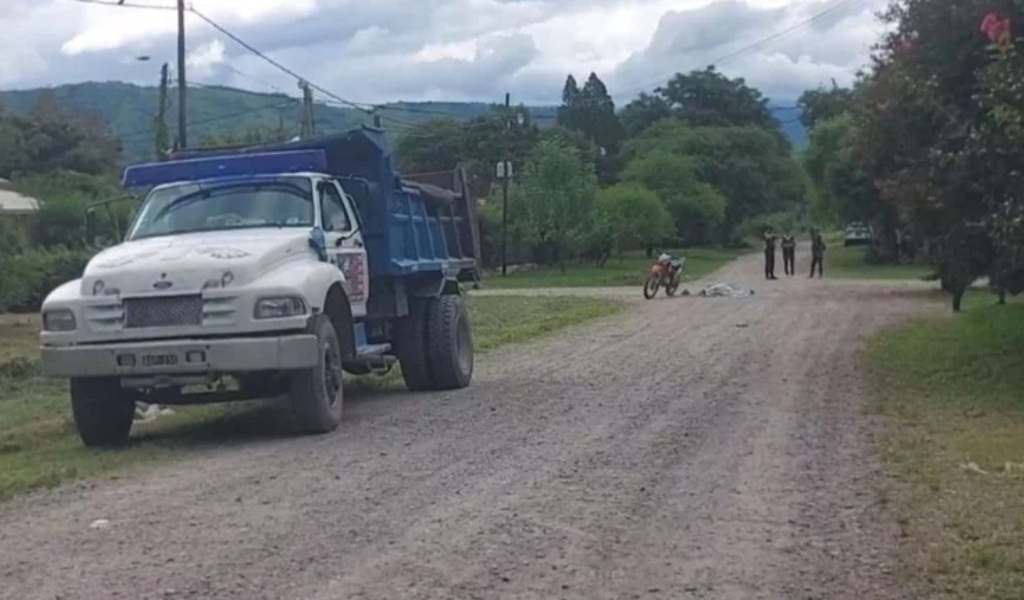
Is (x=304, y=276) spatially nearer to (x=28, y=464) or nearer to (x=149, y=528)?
(x=28, y=464)

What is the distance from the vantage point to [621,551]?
8.05 meters

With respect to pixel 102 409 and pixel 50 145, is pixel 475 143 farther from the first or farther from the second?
pixel 102 409

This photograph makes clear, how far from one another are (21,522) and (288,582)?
259 centimetres

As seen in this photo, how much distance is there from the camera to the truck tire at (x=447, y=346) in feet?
54.6

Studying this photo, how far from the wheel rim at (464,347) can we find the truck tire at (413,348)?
422 millimetres

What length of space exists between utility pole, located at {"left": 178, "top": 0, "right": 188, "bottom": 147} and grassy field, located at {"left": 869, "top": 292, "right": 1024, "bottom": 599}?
21355 millimetres

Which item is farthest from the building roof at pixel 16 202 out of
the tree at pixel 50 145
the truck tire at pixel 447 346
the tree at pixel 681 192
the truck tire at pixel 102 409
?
the tree at pixel 681 192

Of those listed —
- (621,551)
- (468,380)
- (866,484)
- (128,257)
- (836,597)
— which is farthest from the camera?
(468,380)

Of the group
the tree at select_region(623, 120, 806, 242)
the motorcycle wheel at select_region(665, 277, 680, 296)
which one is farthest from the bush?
the tree at select_region(623, 120, 806, 242)

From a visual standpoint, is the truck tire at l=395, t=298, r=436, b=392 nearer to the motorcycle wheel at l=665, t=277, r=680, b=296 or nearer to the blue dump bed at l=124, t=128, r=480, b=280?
the blue dump bed at l=124, t=128, r=480, b=280

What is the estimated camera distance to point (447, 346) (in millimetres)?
16672

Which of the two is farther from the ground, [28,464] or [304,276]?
[304,276]

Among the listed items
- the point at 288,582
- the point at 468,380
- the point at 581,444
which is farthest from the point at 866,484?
the point at 468,380

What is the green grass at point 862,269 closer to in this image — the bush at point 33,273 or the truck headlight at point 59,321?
the bush at point 33,273
